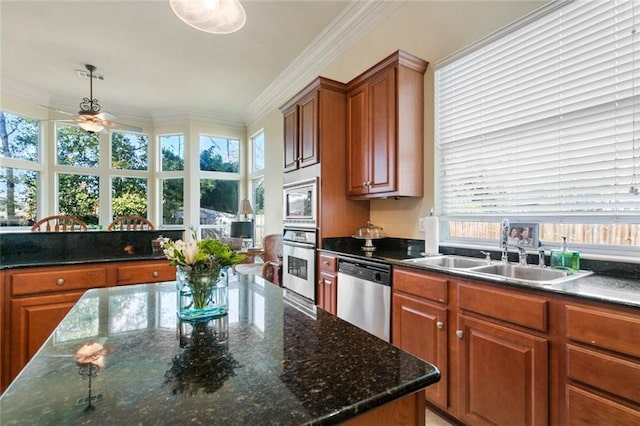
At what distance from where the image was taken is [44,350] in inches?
31.2

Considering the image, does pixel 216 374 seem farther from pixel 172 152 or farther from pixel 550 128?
pixel 172 152

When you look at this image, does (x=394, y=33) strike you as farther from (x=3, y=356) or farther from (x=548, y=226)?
(x=3, y=356)

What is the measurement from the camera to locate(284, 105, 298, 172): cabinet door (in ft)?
11.0

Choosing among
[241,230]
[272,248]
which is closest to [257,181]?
[241,230]

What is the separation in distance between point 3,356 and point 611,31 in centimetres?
394

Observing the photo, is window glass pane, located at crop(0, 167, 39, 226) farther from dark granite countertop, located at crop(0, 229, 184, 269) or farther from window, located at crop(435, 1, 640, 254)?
window, located at crop(435, 1, 640, 254)

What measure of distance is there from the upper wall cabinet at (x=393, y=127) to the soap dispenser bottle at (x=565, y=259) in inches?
42.8

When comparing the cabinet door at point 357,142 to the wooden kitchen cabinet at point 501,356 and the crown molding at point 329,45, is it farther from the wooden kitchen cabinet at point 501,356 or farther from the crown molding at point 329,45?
the wooden kitchen cabinet at point 501,356

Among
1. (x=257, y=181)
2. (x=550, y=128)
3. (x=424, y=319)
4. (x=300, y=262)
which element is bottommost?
(x=424, y=319)

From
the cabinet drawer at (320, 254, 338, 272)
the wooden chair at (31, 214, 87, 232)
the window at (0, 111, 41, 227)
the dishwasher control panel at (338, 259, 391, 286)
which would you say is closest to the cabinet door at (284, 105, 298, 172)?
the cabinet drawer at (320, 254, 338, 272)

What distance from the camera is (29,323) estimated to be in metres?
1.91

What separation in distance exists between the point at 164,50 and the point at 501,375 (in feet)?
15.2

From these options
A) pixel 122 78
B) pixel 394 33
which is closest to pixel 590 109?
pixel 394 33

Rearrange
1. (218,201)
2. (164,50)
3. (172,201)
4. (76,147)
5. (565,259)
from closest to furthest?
(565,259) < (164,50) < (76,147) < (172,201) < (218,201)
